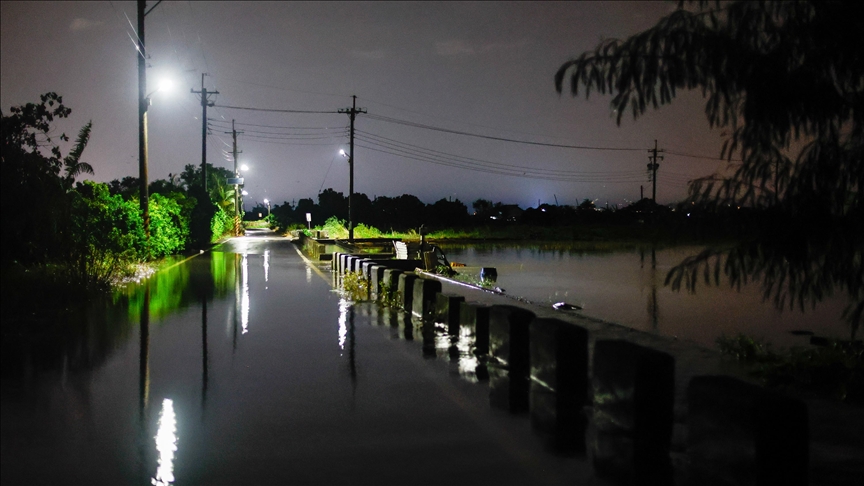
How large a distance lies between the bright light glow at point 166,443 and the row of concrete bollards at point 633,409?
290 centimetres

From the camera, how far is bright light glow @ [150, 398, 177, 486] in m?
5.43

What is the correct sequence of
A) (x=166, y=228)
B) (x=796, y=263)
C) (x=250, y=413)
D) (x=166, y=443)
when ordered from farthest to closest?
(x=166, y=228) < (x=250, y=413) < (x=166, y=443) < (x=796, y=263)

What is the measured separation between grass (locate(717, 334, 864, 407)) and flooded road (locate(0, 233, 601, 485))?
11.0 ft

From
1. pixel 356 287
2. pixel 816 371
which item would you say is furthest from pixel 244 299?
pixel 816 371

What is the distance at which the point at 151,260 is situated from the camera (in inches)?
1164

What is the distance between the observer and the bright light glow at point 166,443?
5434 millimetres

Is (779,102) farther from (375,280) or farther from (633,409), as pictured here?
(375,280)

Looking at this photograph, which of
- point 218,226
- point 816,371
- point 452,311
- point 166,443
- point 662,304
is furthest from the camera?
point 218,226

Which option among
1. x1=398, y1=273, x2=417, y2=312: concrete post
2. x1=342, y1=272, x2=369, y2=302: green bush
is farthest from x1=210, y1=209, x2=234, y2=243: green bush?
x1=398, y1=273, x2=417, y2=312: concrete post

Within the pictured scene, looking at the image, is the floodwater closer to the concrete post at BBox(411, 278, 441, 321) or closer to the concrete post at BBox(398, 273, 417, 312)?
the concrete post at BBox(398, 273, 417, 312)

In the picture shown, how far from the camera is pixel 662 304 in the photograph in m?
19.7

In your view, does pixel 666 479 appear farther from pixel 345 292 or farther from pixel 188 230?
pixel 188 230

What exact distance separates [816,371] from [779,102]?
4294mm

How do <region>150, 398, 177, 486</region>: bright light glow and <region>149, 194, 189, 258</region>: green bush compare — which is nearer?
<region>150, 398, 177, 486</region>: bright light glow
